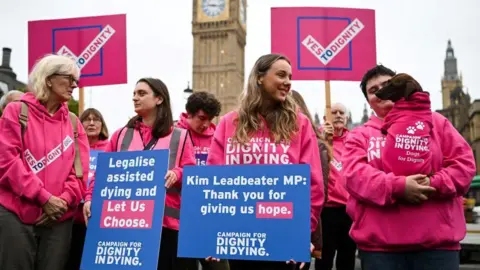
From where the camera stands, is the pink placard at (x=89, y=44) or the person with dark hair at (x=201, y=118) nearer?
the person with dark hair at (x=201, y=118)

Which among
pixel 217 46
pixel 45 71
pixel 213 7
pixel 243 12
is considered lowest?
pixel 45 71

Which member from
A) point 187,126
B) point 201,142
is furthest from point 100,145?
point 201,142

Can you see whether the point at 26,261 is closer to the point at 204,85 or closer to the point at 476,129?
the point at 476,129

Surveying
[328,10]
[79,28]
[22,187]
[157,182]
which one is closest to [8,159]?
[22,187]

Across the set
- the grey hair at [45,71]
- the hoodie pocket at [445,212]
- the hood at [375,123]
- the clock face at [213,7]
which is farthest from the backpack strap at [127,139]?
the clock face at [213,7]

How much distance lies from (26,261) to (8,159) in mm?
585

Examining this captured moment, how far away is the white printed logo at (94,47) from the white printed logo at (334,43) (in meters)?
2.11

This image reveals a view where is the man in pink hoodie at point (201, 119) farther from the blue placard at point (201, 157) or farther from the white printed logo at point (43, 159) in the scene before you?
the white printed logo at point (43, 159)

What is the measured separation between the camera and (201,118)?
14.7 feet

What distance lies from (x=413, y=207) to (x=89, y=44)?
4.05 m

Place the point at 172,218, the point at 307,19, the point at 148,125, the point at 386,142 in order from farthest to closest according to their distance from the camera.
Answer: the point at 307,19
the point at 148,125
the point at 172,218
the point at 386,142

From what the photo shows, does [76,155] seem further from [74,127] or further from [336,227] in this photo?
[336,227]

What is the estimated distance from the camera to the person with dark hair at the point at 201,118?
175 inches

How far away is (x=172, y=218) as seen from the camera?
3.10 metres
